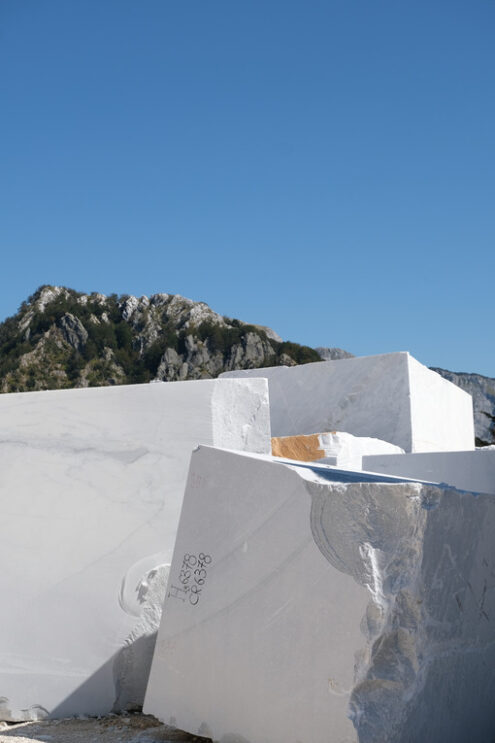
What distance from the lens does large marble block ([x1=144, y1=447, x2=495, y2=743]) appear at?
8.19 feet

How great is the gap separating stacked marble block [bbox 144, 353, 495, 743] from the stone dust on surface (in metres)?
0.21

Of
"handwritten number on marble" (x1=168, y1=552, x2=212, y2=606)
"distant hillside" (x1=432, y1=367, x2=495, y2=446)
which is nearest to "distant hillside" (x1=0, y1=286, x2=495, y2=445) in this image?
"distant hillside" (x1=432, y1=367, x2=495, y2=446)

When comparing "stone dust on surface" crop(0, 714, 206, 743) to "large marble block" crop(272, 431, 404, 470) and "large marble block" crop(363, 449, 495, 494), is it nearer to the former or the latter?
"large marble block" crop(363, 449, 495, 494)

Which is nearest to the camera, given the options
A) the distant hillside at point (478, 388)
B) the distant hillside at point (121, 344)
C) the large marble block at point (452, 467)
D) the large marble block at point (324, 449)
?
the large marble block at point (452, 467)

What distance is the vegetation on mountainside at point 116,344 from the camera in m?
35.6

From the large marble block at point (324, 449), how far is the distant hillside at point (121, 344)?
1089 inches

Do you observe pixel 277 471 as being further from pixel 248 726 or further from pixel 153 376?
pixel 153 376

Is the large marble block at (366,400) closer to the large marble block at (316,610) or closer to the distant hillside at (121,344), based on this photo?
the large marble block at (316,610)

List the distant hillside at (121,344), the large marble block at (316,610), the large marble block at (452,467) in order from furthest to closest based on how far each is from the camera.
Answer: the distant hillside at (121,344), the large marble block at (452,467), the large marble block at (316,610)

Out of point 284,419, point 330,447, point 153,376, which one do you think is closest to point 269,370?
point 284,419

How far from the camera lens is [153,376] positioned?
36656 millimetres

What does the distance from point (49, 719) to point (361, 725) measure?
168 cm

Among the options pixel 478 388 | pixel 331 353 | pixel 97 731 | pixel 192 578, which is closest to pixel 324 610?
pixel 192 578

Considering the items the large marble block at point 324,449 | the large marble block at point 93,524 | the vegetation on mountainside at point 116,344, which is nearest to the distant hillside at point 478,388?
the vegetation on mountainside at point 116,344
